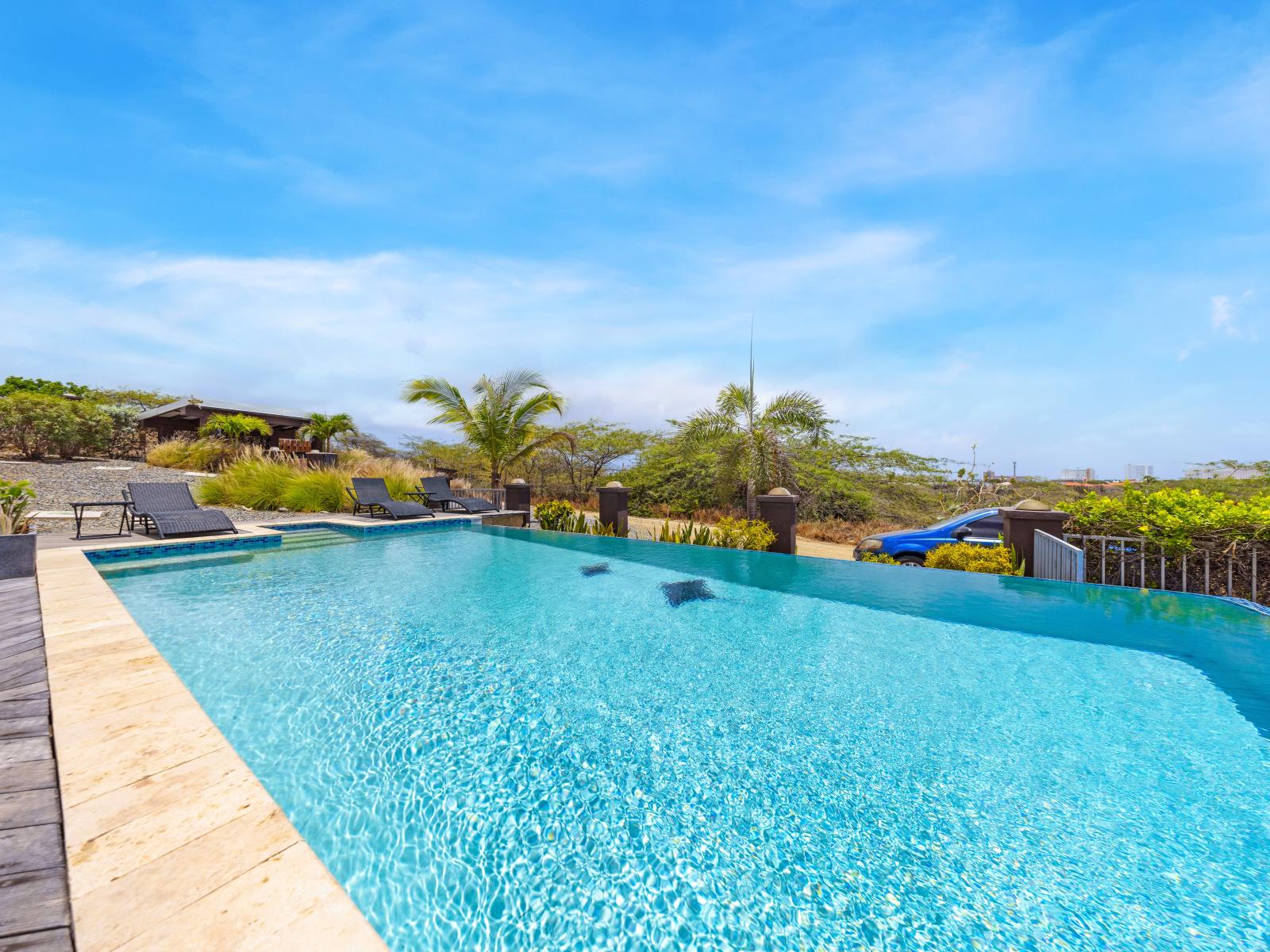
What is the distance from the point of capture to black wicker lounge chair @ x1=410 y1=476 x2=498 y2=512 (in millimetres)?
11797

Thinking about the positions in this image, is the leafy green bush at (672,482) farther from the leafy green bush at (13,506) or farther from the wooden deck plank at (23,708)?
the wooden deck plank at (23,708)

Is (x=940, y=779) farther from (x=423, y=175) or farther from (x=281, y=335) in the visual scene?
(x=281, y=335)

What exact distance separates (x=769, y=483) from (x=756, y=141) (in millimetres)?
6412

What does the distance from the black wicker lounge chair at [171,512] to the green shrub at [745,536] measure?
8.26 m

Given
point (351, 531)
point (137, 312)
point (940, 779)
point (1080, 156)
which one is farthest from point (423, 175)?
point (940, 779)

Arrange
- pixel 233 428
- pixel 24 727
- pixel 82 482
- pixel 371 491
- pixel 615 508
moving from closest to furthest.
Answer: pixel 24 727 < pixel 615 508 < pixel 371 491 < pixel 82 482 < pixel 233 428

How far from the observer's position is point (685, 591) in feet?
20.2

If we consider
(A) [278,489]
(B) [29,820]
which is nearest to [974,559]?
(B) [29,820]

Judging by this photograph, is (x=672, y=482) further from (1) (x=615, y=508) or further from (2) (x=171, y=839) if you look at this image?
(2) (x=171, y=839)

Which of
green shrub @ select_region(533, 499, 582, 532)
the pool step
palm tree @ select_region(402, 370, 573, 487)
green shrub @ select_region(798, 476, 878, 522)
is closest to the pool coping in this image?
the pool step

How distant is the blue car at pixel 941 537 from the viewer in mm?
7508

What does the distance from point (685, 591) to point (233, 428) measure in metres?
15.9

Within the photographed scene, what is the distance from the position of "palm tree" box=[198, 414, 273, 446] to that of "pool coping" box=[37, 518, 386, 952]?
51.5ft

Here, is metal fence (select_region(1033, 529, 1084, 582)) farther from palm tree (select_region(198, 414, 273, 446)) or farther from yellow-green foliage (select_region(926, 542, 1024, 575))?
palm tree (select_region(198, 414, 273, 446))
